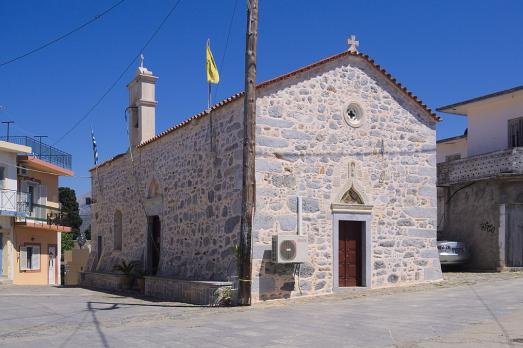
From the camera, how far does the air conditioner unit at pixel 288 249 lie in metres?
13.2

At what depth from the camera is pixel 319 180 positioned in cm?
1452

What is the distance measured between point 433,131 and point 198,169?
267 inches

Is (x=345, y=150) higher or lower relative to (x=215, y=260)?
higher

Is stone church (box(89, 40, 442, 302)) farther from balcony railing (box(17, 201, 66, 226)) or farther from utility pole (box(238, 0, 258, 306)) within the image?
balcony railing (box(17, 201, 66, 226))

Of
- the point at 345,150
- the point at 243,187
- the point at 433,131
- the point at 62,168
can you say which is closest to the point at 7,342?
Result: the point at 243,187

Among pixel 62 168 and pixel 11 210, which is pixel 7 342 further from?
pixel 62 168

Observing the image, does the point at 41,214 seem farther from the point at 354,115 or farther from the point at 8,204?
the point at 354,115

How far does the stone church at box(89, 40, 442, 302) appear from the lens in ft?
45.3

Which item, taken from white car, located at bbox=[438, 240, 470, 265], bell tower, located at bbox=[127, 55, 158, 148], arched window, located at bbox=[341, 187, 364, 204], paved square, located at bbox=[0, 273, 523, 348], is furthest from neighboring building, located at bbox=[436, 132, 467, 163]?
bell tower, located at bbox=[127, 55, 158, 148]

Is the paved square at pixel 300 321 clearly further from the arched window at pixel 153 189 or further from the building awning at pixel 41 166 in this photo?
the building awning at pixel 41 166

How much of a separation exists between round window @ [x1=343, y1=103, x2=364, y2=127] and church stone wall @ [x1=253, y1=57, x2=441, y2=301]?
5.3 inches

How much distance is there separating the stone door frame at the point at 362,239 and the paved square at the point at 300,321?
0.43 meters

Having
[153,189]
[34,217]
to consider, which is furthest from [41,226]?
[153,189]

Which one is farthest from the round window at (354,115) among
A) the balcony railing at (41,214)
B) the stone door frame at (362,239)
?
the balcony railing at (41,214)
